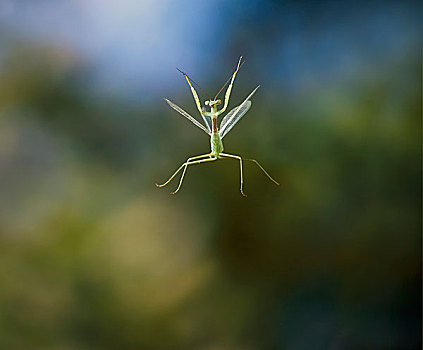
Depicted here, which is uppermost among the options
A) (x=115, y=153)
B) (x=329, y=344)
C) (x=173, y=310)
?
(x=115, y=153)

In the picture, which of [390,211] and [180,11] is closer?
[180,11]

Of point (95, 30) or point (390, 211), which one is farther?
point (390, 211)

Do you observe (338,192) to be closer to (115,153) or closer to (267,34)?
(267,34)

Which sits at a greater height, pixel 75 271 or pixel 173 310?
pixel 75 271

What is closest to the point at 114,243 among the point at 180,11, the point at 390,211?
the point at 180,11

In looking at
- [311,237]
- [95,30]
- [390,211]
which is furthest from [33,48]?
[390,211]

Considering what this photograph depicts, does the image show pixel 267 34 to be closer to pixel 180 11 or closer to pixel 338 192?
pixel 180 11
